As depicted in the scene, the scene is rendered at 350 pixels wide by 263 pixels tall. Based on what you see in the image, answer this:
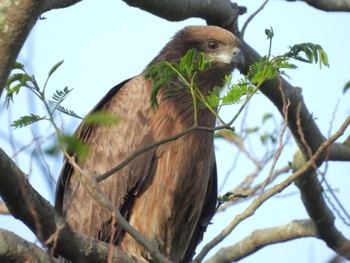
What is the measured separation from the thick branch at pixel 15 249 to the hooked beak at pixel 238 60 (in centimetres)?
295

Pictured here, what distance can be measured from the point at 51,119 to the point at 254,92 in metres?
1.04

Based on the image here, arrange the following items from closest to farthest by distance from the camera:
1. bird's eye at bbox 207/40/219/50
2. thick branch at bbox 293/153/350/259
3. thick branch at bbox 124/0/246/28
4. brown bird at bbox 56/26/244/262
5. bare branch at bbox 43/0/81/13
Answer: bare branch at bbox 43/0/81/13 < thick branch at bbox 124/0/246/28 < brown bird at bbox 56/26/244/262 < bird's eye at bbox 207/40/219/50 < thick branch at bbox 293/153/350/259

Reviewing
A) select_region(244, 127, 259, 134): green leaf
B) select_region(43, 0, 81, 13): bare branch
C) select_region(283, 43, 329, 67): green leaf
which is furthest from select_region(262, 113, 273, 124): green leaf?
select_region(283, 43, 329, 67): green leaf

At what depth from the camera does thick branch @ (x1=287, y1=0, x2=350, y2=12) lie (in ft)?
22.7

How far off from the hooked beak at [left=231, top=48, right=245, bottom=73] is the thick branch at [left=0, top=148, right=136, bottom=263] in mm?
2501

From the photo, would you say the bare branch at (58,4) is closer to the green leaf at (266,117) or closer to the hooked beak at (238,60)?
the hooked beak at (238,60)

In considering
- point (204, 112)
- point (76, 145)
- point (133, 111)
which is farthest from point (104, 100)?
point (76, 145)

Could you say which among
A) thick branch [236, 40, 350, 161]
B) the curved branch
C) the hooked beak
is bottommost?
the curved branch

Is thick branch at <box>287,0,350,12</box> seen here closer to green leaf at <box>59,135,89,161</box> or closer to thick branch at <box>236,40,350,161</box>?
thick branch at <box>236,40,350,161</box>

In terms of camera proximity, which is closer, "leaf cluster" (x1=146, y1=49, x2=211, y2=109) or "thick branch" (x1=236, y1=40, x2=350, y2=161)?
"leaf cluster" (x1=146, y1=49, x2=211, y2=109)

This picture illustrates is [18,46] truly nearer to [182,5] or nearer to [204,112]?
[182,5]

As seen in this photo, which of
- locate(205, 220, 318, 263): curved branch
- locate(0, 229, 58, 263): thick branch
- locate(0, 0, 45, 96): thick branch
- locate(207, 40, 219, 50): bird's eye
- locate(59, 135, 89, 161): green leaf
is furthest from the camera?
locate(205, 220, 318, 263): curved branch

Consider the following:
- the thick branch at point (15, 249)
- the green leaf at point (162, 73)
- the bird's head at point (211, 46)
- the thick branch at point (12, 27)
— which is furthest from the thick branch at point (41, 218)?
the bird's head at point (211, 46)

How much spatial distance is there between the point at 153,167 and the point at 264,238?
1.57 m
